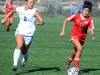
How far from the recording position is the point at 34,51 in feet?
48.9

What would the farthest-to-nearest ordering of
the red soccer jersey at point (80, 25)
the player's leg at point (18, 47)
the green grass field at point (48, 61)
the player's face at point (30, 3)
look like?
1. the green grass field at point (48, 61)
2. the red soccer jersey at point (80, 25)
3. the player's face at point (30, 3)
4. the player's leg at point (18, 47)

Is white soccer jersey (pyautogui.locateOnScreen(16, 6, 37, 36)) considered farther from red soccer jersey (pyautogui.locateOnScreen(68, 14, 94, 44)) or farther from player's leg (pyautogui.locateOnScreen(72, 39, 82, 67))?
player's leg (pyautogui.locateOnScreen(72, 39, 82, 67))

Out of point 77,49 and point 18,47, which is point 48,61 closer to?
point 77,49

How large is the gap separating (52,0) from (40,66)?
142 feet


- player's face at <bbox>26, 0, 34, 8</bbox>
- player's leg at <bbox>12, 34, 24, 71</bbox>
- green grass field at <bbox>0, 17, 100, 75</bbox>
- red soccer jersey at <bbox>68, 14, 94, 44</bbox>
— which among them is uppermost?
player's face at <bbox>26, 0, 34, 8</bbox>

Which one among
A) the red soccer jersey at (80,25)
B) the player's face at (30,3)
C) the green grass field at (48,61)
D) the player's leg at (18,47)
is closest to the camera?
the player's leg at (18,47)

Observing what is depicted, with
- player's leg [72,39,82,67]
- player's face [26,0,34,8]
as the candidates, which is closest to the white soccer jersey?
player's face [26,0,34,8]

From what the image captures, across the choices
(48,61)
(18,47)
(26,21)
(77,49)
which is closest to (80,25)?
(77,49)

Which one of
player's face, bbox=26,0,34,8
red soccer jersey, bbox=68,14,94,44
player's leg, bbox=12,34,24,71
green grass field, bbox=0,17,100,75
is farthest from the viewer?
green grass field, bbox=0,17,100,75

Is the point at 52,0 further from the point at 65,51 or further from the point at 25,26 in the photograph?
the point at 25,26

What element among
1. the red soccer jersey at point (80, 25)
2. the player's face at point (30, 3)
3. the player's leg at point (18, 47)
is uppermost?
the player's face at point (30, 3)

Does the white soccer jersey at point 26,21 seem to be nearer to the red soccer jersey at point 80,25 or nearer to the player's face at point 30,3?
the player's face at point 30,3

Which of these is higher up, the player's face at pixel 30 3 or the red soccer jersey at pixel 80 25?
the player's face at pixel 30 3

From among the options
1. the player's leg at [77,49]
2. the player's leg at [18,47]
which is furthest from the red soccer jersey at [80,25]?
the player's leg at [18,47]
